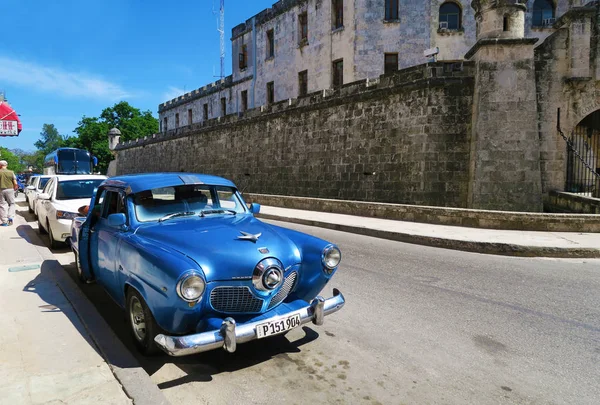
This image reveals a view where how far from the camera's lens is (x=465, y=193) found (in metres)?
14.2

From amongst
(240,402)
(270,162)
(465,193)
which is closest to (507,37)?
(465,193)

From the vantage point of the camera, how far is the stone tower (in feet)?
43.7

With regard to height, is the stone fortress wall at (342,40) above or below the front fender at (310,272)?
above

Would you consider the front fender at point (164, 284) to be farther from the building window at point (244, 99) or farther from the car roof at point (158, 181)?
the building window at point (244, 99)

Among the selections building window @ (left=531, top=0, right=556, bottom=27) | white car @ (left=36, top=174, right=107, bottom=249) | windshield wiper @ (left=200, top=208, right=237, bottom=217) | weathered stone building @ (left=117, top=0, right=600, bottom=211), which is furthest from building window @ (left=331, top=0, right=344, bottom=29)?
windshield wiper @ (left=200, top=208, right=237, bottom=217)

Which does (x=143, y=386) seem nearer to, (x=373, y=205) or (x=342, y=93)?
(x=373, y=205)

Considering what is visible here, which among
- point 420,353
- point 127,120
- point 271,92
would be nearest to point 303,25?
point 271,92

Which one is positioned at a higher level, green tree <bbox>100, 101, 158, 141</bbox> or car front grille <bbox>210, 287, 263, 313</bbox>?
green tree <bbox>100, 101, 158, 141</bbox>

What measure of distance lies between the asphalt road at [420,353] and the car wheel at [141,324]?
0.48 ft

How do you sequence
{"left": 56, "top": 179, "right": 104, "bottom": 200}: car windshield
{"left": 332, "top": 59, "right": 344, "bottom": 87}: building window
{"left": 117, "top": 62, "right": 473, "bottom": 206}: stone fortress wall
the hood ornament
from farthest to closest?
{"left": 332, "top": 59, "right": 344, "bottom": 87}: building window → {"left": 117, "top": 62, "right": 473, "bottom": 206}: stone fortress wall → {"left": 56, "top": 179, "right": 104, "bottom": 200}: car windshield → the hood ornament

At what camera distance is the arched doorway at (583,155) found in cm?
1369

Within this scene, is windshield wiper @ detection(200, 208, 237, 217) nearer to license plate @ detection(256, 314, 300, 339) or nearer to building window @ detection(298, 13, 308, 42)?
license plate @ detection(256, 314, 300, 339)

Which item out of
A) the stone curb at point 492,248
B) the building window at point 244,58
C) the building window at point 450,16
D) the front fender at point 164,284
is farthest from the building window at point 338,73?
the front fender at point 164,284

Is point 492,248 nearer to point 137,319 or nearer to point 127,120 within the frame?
point 137,319
